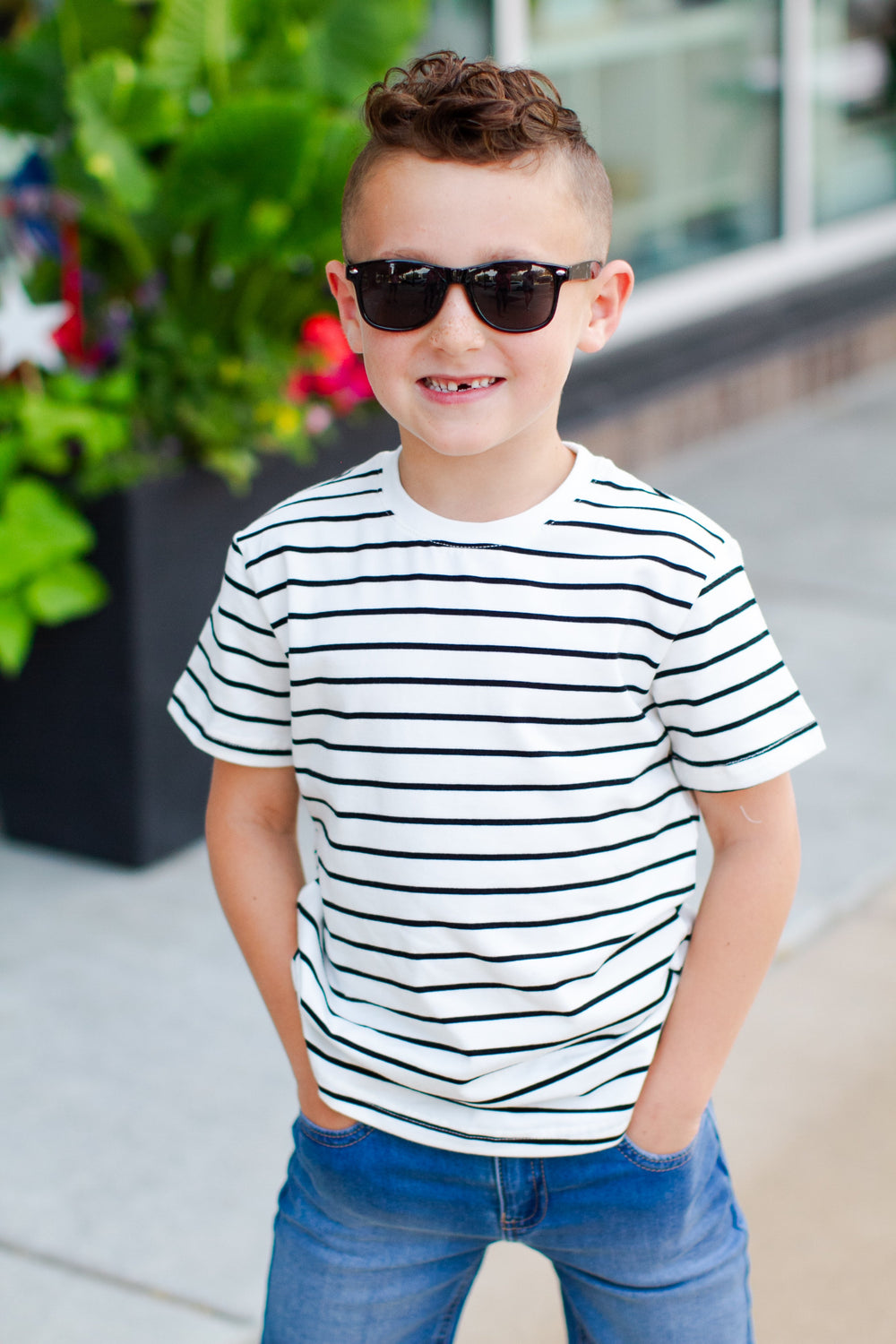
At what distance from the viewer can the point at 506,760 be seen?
1.34m

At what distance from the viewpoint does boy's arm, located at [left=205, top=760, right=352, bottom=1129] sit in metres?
1.53

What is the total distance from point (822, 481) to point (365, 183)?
5266 millimetres

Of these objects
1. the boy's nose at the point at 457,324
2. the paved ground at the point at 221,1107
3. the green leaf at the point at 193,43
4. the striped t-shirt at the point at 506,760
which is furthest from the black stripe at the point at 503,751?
the green leaf at the point at 193,43

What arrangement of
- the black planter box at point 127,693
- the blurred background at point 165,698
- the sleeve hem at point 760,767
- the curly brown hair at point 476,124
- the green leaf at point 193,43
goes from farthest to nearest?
the green leaf at point 193,43, the black planter box at point 127,693, the blurred background at point 165,698, the sleeve hem at point 760,767, the curly brown hair at point 476,124

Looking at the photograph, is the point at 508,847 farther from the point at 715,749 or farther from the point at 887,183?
the point at 887,183

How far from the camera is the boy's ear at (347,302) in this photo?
1.40 metres

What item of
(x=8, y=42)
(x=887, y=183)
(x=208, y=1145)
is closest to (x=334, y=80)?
(x=8, y=42)

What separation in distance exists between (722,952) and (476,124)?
726mm

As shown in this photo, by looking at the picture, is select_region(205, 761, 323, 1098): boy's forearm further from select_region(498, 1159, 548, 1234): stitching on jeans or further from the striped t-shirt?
select_region(498, 1159, 548, 1234): stitching on jeans

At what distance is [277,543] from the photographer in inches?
56.6

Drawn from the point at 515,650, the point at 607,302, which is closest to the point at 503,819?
the point at 515,650

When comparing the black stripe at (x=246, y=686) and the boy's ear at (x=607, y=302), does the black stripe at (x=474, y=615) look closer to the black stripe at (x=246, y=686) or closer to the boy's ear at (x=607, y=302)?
the black stripe at (x=246, y=686)

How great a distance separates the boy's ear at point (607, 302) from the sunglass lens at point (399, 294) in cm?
18

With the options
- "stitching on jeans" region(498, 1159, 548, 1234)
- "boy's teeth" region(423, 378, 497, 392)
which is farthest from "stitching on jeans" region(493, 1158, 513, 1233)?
"boy's teeth" region(423, 378, 497, 392)
